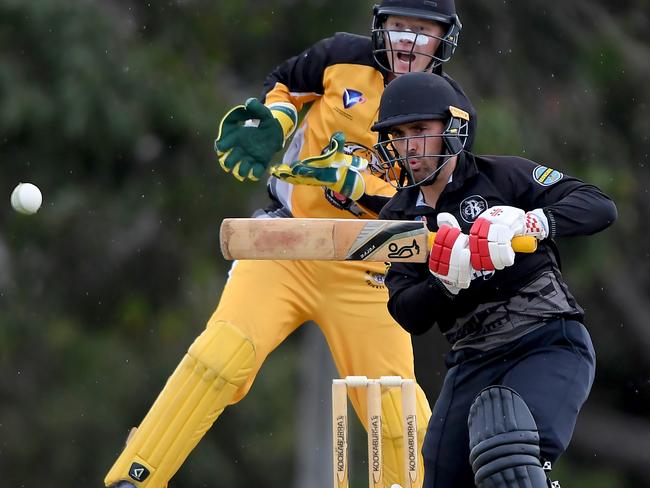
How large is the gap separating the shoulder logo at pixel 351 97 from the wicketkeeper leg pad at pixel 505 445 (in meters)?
1.59

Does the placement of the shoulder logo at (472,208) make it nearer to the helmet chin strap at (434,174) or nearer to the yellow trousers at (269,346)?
the helmet chin strap at (434,174)

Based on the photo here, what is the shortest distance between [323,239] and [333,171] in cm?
90

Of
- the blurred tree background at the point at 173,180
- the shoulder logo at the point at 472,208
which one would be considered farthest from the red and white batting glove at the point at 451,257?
the blurred tree background at the point at 173,180

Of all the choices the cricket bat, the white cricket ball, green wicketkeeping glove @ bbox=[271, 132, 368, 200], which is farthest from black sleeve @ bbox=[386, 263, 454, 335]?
the white cricket ball

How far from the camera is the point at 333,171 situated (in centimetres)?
575

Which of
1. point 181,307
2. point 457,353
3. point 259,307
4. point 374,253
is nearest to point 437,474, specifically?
point 457,353

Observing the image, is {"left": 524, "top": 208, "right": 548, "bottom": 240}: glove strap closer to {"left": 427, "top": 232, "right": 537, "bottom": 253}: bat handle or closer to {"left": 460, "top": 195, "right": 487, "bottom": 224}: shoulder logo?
{"left": 427, "top": 232, "right": 537, "bottom": 253}: bat handle

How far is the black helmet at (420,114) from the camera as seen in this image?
16.4ft

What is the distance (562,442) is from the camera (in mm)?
4852

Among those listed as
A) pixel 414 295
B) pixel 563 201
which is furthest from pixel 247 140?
pixel 563 201

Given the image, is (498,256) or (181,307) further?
(181,307)

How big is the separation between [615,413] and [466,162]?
1071 cm

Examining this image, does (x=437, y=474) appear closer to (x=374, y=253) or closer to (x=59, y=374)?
(x=374, y=253)

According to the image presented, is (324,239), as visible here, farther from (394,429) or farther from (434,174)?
(394,429)
